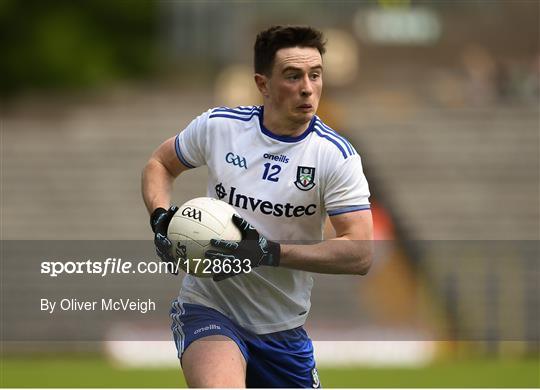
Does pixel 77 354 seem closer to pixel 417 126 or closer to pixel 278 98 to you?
pixel 417 126

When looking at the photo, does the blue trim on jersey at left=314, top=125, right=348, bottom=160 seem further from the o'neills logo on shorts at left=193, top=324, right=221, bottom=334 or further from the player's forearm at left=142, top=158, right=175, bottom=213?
the o'neills logo on shorts at left=193, top=324, right=221, bottom=334

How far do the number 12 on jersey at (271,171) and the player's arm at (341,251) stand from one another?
38cm

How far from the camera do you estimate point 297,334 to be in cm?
710

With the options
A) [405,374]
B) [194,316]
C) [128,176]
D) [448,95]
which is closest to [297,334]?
[194,316]

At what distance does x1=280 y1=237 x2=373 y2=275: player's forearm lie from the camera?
21.4ft

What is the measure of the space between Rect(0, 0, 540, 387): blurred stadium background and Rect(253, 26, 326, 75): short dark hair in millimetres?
6787

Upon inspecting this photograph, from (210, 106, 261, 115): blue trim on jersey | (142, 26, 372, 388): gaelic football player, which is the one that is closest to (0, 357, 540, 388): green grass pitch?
(142, 26, 372, 388): gaelic football player

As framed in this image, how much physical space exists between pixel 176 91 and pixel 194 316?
2242 cm

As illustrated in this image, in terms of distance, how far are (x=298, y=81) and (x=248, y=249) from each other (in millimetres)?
963

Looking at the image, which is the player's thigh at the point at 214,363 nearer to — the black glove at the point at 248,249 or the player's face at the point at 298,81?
the black glove at the point at 248,249

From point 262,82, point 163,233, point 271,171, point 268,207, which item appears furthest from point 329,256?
point 262,82

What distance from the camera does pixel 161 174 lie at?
7301mm

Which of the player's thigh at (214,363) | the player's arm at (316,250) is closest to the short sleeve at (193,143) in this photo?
the player's arm at (316,250)

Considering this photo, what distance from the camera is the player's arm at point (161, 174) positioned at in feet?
23.5
